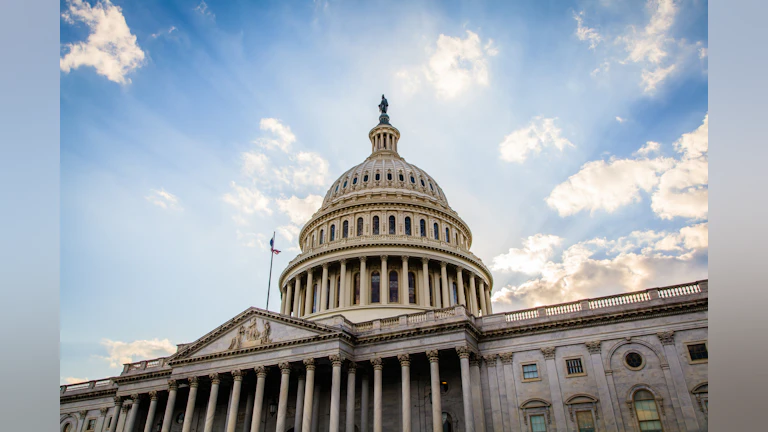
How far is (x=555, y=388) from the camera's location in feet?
120

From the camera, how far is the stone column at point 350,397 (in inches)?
1486

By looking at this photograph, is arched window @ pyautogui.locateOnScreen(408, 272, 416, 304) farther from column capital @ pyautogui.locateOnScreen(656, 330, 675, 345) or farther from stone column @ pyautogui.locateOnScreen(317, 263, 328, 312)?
column capital @ pyautogui.locateOnScreen(656, 330, 675, 345)

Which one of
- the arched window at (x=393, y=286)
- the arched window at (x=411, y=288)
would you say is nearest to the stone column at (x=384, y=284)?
the arched window at (x=393, y=286)

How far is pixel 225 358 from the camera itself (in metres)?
43.5

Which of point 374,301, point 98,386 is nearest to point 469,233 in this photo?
point 374,301

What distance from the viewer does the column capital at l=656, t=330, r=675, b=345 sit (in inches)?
1368

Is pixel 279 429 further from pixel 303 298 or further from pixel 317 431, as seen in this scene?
pixel 303 298

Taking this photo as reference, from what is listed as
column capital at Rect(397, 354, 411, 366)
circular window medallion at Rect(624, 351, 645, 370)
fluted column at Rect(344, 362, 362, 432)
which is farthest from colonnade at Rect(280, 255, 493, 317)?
circular window medallion at Rect(624, 351, 645, 370)

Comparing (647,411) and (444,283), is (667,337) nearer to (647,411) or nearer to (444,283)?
(647,411)

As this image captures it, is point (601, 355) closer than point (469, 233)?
Yes

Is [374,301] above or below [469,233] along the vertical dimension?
below
